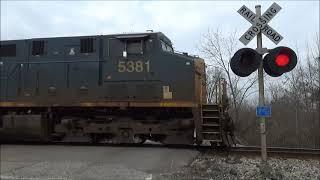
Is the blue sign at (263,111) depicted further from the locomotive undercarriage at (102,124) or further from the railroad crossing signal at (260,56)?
the locomotive undercarriage at (102,124)

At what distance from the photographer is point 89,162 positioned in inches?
387

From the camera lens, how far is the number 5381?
13.0 meters

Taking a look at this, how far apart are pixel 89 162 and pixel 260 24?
5.00m

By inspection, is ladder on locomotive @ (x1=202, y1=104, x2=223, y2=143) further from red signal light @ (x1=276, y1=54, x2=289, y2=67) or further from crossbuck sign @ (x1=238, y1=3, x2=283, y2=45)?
red signal light @ (x1=276, y1=54, x2=289, y2=67)

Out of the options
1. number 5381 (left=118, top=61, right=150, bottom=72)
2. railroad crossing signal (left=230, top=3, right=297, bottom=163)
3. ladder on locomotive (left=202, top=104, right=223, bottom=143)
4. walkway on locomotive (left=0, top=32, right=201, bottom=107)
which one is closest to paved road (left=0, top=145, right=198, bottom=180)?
ladder on locomotive (left=202, top=104, right=223, bottom=143)

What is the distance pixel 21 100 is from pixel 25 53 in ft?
5.29

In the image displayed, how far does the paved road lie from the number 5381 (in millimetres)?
2556

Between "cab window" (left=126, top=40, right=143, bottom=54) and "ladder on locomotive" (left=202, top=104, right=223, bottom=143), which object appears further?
"cab window" (left=126, top=40, right=143, bottom=54)

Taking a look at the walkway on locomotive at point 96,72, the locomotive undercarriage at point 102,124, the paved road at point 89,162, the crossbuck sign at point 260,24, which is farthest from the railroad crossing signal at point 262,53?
the locomotive undercarriage at point 102,124

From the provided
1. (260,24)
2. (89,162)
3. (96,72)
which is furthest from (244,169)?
(96,72)

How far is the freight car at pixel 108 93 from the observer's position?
1277cm

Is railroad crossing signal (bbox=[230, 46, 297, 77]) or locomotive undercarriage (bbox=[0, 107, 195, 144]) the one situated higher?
railroad crossing signal (bbox=[230, 46, 297, 77])

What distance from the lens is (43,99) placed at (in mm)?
13836

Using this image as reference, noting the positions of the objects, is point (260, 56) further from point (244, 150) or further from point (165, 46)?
point (165, 46)
